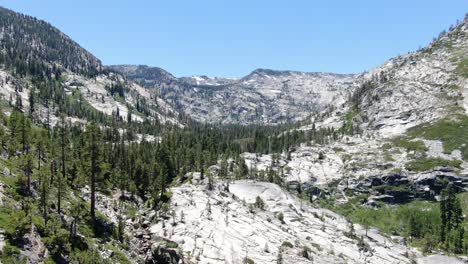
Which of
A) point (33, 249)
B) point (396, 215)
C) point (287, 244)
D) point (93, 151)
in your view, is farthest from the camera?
point (396, 215)

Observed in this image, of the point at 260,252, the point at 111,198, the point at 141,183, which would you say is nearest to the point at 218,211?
the point at 260,252

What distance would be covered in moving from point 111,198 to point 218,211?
2247 centimetres

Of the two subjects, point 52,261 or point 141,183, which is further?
point 141,183

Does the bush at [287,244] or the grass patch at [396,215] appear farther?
the grass patch at [396,215]

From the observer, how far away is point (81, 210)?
6231 cm

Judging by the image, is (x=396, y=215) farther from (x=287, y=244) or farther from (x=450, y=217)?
(x=287, y=244)

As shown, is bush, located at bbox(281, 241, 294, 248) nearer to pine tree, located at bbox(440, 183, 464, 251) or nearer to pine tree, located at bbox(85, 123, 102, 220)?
pine tree, located at bbox(85, 123, 102, 220)

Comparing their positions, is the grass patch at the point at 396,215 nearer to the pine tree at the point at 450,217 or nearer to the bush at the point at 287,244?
the pine tree at the point at 450,217

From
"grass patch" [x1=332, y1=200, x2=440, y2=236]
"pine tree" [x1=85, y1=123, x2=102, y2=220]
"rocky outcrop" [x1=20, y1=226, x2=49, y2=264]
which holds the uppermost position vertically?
"pine tree" [x1=85, y1=123, x2=102, y2=220]

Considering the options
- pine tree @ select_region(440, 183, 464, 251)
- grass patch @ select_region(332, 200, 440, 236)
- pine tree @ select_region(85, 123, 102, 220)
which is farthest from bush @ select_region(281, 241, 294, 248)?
pine tree @ select_region(440, 183, 464, 251)

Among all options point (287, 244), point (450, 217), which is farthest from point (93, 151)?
point (450, 217)

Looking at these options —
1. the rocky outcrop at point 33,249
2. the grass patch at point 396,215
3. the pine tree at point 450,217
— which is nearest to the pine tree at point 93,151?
the rocky outcrop at point 33,249

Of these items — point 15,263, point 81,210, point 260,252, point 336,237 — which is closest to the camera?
point 15,263

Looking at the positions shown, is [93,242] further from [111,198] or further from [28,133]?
[28,133]
